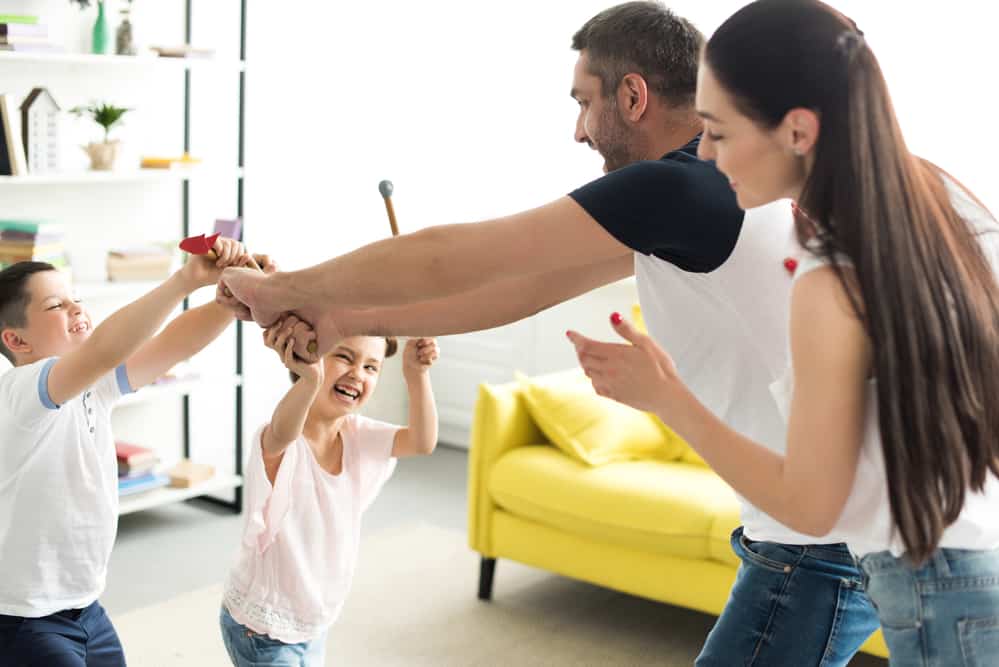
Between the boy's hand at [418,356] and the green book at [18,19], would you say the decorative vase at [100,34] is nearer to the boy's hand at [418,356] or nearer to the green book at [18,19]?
the green book at [18,19]

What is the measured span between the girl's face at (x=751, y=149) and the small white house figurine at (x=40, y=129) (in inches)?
124

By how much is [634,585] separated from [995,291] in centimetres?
234

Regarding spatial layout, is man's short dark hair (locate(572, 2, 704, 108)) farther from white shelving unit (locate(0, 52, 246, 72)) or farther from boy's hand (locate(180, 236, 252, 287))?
white shelving unit (locate(0, 52, 246, 72))

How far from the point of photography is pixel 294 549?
2.19 metres

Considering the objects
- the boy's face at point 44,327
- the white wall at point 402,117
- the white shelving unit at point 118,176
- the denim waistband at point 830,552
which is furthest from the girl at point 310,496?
the white wall at point 402,117

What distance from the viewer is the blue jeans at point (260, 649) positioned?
2137mm

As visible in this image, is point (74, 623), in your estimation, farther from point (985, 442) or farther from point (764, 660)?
point (985, 442)

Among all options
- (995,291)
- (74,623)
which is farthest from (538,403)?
(995,291)

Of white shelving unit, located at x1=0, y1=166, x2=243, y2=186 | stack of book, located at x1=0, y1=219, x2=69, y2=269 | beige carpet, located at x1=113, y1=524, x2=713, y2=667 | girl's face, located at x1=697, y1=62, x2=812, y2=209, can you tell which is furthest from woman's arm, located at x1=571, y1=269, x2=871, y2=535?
white shelving unit, located at x1=0, y1=166, x2=243, y2=186

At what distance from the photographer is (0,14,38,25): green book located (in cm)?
390

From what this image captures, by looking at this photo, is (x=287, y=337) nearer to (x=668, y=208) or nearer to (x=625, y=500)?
(x=668, y=208)

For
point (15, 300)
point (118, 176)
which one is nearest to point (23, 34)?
point (118, 176)

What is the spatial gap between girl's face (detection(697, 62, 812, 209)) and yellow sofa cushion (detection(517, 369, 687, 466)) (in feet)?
7.80

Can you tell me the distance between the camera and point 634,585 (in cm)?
353
